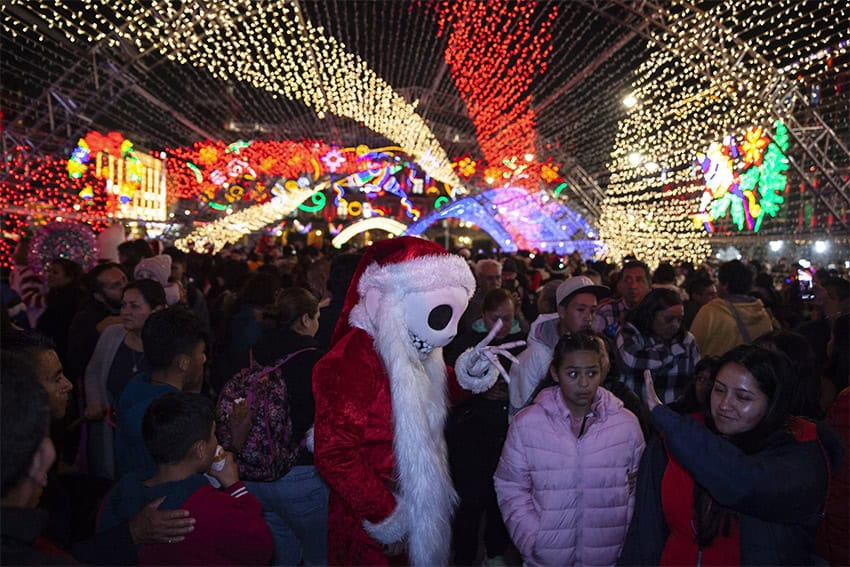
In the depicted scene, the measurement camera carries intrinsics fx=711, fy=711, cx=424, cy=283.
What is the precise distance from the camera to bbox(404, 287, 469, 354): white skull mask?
290cm

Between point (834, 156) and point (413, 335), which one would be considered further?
point (834, 156)

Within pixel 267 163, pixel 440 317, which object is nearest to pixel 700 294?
pixel 440 317

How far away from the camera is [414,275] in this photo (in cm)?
290

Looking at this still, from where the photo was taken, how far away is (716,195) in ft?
41.7

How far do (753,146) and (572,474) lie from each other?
37.4ft

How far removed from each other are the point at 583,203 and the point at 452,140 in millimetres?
8569

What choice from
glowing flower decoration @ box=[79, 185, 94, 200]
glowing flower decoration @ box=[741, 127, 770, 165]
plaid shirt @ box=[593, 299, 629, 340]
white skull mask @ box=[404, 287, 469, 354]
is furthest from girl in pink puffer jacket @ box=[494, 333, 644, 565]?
glowing flower decoration @ box=[79, 185, 94, 200]

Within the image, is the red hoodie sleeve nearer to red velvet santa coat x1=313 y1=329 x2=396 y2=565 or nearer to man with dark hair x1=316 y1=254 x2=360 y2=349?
red velvet santa coat x1=313 y1=329 x2=396 y2=565

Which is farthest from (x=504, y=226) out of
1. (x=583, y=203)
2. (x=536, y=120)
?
(x=536, y=120)

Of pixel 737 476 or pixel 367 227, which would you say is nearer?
pixel 737 476

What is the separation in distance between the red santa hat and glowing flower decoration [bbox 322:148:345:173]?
2467 cm

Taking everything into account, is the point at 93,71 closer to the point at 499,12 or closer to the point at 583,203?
the point at 499,12

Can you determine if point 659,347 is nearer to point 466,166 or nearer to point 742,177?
point 742,177

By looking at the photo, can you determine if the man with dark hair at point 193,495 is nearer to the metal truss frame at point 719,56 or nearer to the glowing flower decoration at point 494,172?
the metal truss frame at point 719,56
